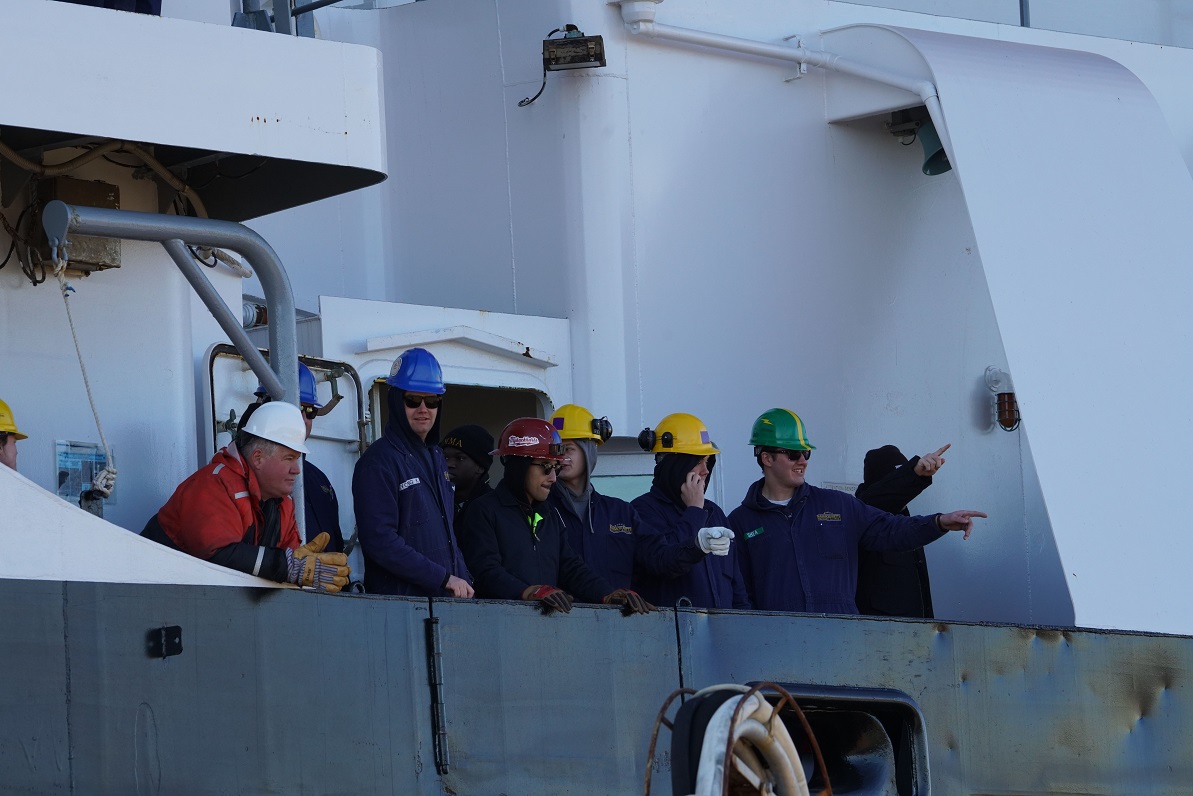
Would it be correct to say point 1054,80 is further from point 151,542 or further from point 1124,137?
point 151,542

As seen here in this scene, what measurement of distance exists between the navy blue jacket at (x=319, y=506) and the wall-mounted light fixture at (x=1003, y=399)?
3.89 metres

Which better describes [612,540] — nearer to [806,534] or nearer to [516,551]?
[516,551]

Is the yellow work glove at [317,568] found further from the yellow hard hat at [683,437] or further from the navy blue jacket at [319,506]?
the yellow hard hat at [683,437]

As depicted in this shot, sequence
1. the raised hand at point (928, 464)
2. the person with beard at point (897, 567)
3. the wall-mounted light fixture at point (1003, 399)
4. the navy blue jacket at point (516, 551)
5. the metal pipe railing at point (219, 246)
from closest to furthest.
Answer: the metal pipe railing at point (219, 246)
the navy blue jacket at point (516, 551)
the raised hand at point (928, 464)
the person with beard at point (897, 567)
the wall-mounted light fixture at point (1003, 399)

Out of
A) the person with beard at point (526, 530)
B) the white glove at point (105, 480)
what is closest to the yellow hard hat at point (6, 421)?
the white glove at point (105, 480)

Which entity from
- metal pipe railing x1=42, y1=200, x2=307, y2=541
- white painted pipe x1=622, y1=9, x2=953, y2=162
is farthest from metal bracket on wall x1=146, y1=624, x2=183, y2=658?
white painted pipe x1=622, y1=9, x2=953, y2=162

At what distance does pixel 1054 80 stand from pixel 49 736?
6.03 m

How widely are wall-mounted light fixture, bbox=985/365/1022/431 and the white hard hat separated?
479 centimetres

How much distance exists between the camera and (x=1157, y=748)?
21.5 feet

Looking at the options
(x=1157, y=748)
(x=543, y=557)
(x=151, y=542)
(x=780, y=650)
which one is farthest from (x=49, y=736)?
(x=1157, y=748)

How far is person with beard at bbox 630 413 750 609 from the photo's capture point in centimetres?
628

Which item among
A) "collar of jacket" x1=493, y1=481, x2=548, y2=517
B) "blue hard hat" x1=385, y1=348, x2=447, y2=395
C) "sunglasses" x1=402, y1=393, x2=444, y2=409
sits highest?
"blue hard hat" x1=385, y1=348, x2=447, y2=395

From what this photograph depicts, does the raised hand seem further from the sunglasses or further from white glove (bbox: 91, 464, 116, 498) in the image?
white glove (bbox: 91, 464, 116, 498)

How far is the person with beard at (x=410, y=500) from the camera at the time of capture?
5352 millimetres
